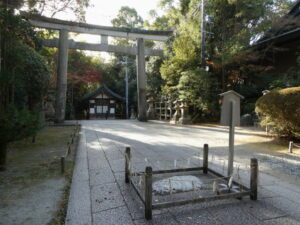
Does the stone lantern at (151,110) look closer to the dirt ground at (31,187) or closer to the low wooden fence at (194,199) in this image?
the dirt ground at (31,187)

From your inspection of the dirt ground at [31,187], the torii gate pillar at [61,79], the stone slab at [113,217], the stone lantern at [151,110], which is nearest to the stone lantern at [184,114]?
the stone lantern at [151,110]

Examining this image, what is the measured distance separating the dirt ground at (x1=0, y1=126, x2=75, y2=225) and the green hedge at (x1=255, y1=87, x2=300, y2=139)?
17.8ft

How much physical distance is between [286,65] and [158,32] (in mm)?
8185

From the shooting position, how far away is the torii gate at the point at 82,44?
11577 millimetres

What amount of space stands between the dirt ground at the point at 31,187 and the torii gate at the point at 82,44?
23.8 feet

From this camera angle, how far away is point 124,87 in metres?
24.5

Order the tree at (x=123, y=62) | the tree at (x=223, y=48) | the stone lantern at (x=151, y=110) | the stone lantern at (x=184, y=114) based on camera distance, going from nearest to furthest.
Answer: the tree at (x=223, y=48), the stone lantern at (x=184, y=114), the stone lantern at (x=151, y=110), the tree at (x=123, y=62)

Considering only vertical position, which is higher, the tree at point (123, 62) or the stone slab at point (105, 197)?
the tree at point (123, 62)

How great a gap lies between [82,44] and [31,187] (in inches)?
464

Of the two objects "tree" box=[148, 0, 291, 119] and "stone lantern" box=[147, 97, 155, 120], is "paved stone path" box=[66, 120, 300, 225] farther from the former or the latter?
"stone lantern" box=[147, 97, 155, 120]

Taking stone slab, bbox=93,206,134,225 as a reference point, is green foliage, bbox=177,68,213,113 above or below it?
above

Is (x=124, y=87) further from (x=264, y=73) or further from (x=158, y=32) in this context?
(x=264, y=73)

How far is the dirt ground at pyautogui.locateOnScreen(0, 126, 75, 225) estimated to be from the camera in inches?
87.1

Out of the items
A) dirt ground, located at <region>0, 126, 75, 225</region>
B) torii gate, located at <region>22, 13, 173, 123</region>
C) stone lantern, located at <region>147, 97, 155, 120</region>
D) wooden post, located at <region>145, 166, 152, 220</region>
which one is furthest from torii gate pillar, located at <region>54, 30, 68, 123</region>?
wooden post, located at <region>145, 166, 152, 220</region>
